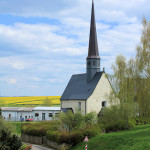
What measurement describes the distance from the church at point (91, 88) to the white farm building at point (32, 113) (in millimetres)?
17360

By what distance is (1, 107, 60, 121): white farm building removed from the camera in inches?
2808

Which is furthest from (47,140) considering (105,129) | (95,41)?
(95,41)

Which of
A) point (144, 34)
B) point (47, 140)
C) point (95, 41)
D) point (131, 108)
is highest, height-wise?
point (95, 41)

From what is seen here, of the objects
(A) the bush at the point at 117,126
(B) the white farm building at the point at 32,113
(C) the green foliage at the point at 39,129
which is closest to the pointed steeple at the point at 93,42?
(C) the green foliage at the point at 39,129

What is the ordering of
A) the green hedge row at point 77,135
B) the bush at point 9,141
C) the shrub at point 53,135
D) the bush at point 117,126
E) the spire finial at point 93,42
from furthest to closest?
the spire finial at point 93,42 → the bush at point 117,126 → the shrub at point 53,135 → the green hedge row at point 77,135 → the bush at point 9,141

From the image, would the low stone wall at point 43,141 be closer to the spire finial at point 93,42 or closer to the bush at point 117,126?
the bush at point 117,126

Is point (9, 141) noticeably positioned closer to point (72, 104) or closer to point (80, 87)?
point (72, 104)

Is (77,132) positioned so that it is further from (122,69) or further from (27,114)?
(27,114)

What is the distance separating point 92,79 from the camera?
51.2 meters

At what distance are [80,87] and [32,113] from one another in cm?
2506

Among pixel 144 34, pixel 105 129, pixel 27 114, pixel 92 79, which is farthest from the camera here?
pixel 27 114

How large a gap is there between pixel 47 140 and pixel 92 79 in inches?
604

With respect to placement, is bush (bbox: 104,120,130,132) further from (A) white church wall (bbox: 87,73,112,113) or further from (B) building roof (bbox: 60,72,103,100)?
(B) building roof (bbox: 60,72,103,100)

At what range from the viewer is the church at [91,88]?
49312 millimetres
